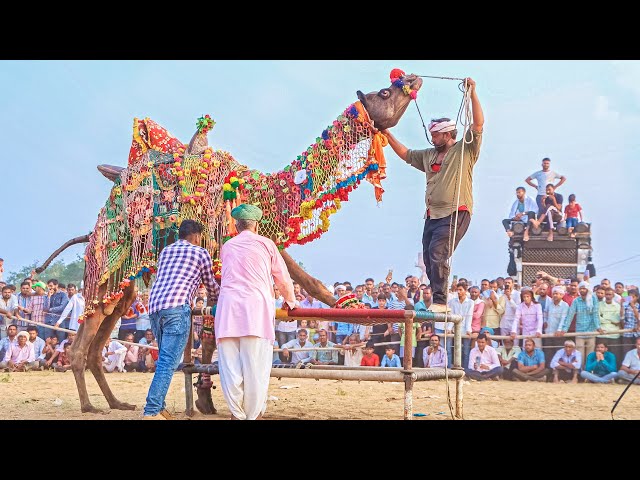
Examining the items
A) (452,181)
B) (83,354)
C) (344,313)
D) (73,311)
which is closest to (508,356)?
(452,181)

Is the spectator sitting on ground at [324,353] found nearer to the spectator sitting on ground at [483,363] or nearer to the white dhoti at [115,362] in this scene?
the spectator sitting on ground at [483,363]

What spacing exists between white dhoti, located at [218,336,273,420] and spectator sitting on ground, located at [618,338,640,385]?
7.50 m

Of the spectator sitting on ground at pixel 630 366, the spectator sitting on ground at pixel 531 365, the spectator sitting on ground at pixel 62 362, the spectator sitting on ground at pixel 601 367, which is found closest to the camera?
the spectator sitting on ground at pixel 630 366

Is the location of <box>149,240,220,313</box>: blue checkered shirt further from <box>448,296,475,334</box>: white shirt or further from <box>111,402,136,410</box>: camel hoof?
<box>448,296,475,334</box>: white shirt

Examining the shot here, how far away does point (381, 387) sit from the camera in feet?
38.9

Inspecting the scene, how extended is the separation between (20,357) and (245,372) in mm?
9267

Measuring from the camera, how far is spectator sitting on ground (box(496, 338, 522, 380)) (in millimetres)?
12680

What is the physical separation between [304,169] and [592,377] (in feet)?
21.8

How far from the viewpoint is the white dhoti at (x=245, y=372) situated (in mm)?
6152

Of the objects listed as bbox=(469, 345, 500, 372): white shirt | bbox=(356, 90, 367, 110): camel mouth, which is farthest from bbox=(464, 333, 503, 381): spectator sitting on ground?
bbox=(356, 90, 367, 110): camel mouth

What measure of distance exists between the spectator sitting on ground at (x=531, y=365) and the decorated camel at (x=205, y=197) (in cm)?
598

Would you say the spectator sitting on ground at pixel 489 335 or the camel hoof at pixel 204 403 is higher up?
the spectator sitting on ground at pixel 489 335

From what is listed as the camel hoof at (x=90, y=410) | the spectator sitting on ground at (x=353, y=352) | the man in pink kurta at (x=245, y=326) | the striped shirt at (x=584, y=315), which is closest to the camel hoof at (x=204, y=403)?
the camel hoof at (x=90, y=410)

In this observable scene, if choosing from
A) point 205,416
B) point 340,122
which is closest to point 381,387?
point 205,416
